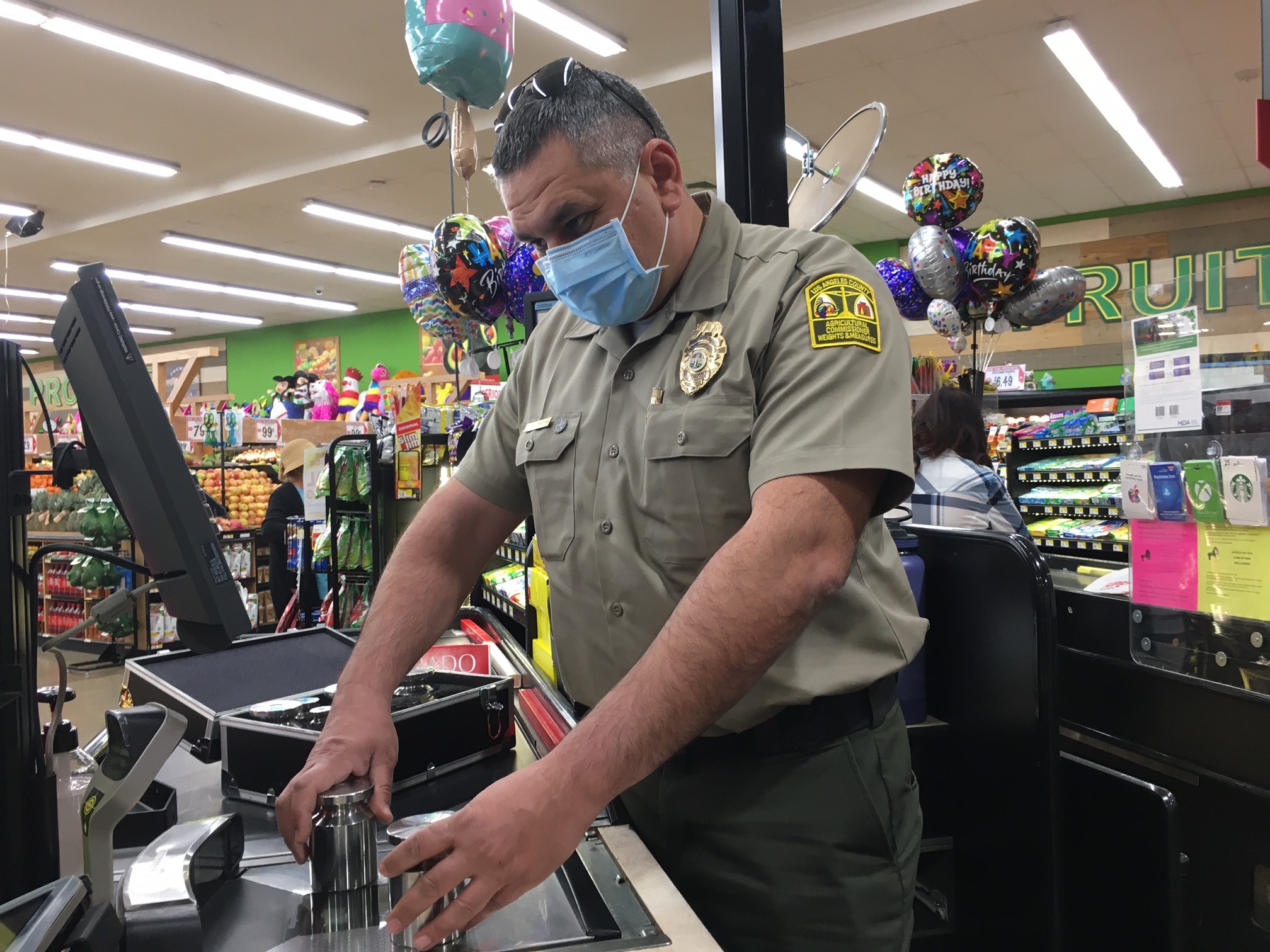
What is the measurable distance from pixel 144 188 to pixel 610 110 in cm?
1037

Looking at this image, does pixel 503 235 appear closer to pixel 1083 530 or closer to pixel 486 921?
pixel 486 921

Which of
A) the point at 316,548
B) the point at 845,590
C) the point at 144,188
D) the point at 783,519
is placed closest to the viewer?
the point at 783,519

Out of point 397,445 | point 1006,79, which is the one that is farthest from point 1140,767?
point 1006,79

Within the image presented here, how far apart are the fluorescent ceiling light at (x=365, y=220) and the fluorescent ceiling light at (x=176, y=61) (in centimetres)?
229

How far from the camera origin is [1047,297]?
183 inches

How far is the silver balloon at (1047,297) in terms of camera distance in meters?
4.61

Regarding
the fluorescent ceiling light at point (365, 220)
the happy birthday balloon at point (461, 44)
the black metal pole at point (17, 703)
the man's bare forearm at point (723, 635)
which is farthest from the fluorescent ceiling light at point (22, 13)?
the man's bare forearm at point (723, 635)

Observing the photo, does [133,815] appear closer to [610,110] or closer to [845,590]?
[845,590]

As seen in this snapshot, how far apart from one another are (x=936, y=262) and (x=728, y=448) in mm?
3679

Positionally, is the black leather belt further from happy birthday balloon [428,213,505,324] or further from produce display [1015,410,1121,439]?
produce display [1015,410,1121,439]

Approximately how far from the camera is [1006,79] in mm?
7051

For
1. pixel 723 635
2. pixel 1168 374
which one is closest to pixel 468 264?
pixel 1168 374

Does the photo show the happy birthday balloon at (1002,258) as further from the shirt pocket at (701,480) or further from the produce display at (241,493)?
the produce display at (241,493)

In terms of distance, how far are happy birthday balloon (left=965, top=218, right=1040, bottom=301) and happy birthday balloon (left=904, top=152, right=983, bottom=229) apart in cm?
18
